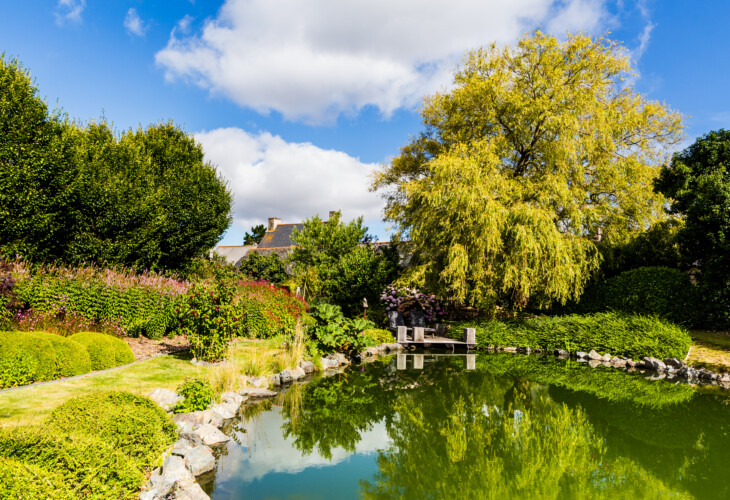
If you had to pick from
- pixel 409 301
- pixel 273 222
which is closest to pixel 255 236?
pixel 273 222

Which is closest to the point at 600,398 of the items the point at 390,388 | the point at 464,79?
the point at 390,388

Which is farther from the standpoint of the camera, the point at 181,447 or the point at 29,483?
the point at 181,447

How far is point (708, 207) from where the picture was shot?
12.2 metres

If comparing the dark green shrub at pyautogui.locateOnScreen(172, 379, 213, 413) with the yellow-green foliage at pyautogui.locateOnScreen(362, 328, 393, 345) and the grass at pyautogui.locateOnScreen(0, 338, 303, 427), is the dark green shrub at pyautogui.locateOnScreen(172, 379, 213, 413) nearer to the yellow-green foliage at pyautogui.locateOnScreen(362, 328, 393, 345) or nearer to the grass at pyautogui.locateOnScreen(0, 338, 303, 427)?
the grass at pyautogui.locateOnScreen(0, 338, 303, 427)

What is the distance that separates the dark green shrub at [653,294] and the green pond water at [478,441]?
4.77 meters

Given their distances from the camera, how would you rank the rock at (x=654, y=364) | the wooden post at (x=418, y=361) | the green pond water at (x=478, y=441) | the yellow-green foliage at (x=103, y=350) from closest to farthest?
1. the green pond water at (x=478, y=441)
2. the yellow-green foliage at (x=103, y=350)
3. the rock at (x=654, y=364)
4. the wooden post at (x=418, y=361)

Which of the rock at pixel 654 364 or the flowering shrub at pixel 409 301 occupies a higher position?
the flowering shrub at pixel 409 301

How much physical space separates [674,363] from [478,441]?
369 inches

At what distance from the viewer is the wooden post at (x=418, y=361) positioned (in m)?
12.2

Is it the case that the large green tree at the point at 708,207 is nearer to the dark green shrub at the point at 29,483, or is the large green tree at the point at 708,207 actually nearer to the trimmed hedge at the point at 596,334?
the trimmed hedge at the point at 596,334

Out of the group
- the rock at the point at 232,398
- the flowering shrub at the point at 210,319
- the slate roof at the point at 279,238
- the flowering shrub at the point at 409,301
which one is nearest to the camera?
the rock at the point at 232,398

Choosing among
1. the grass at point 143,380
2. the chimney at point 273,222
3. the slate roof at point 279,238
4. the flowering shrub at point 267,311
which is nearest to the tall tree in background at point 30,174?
the flowering shrub at point 267,311

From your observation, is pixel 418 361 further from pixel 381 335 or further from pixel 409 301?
pixel 409 301

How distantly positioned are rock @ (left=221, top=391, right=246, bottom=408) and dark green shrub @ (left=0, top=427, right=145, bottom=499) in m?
3.52
